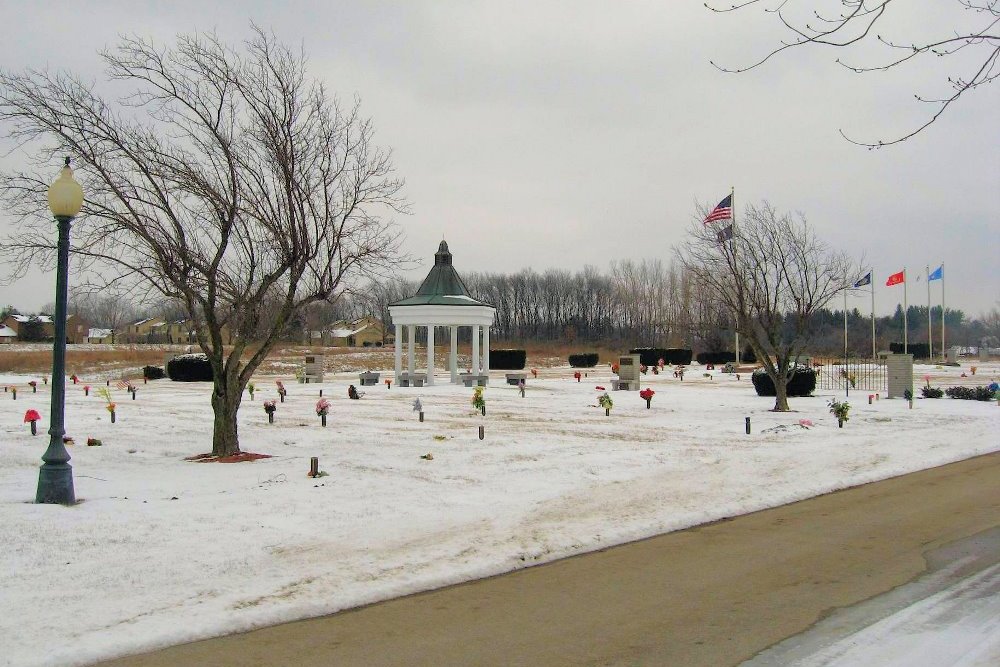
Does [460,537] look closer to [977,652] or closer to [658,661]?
[658,661]

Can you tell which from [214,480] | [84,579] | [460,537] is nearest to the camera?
[84,579]

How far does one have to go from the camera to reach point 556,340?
108 meters

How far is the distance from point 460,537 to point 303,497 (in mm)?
2715

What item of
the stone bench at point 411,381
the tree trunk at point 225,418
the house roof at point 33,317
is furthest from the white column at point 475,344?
the house roof at point 33,317

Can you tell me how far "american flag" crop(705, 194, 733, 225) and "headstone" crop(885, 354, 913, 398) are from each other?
24.6 ft

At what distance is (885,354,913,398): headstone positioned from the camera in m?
28.8

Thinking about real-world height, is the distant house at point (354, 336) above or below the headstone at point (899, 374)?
above

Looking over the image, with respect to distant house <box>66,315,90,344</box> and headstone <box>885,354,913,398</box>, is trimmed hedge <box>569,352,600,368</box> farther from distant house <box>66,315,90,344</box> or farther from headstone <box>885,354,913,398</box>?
distant house <box>66,315,90,344</box>

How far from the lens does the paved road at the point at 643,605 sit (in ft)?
17.7

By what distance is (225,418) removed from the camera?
46.1 ft

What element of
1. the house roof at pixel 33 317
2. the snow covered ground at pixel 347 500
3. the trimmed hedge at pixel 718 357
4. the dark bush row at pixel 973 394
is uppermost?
the house roof at pixel 33 317

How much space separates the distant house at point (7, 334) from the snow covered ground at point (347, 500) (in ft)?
288

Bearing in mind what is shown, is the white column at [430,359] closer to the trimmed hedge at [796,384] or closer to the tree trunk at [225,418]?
the trimmed hedge at [796,384]

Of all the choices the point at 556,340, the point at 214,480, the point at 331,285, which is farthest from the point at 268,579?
the point at 556,340
